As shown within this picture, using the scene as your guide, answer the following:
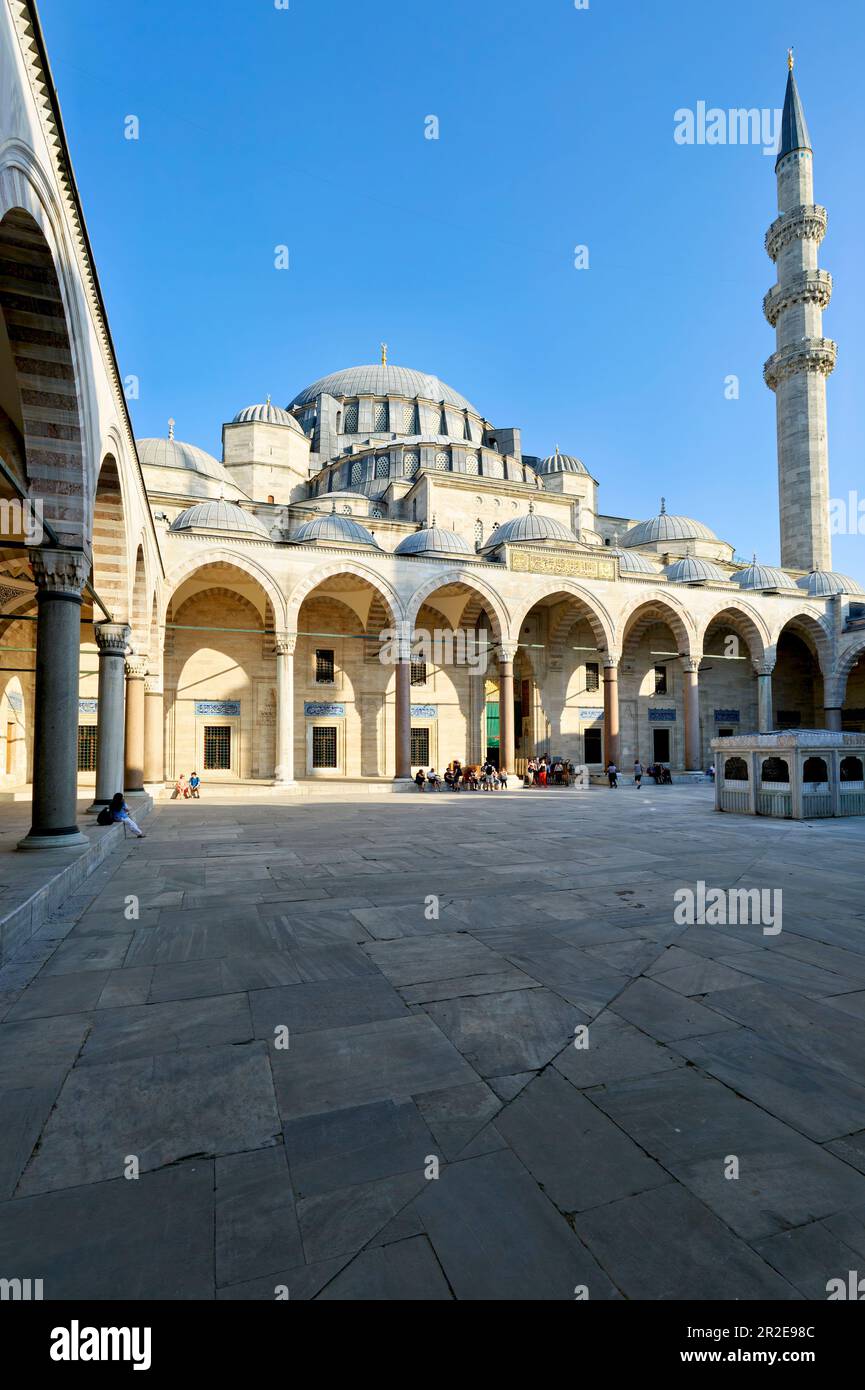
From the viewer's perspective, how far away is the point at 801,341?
90.5 feet

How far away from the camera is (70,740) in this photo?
21.9 feet

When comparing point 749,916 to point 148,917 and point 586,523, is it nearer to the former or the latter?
point 148,917

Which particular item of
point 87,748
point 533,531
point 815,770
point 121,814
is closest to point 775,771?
point 815,770

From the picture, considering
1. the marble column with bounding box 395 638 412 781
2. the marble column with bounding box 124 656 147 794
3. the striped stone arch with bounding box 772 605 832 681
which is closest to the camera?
the marble column with bounding box 124 656 147 794

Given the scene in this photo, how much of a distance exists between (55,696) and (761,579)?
26.6 m

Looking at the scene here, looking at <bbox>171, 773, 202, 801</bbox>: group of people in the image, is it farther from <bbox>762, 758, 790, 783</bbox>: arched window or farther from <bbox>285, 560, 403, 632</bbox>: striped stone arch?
<bbox>762, 758, 790, 783</bbox>: arched window

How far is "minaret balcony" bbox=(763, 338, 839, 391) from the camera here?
1081 inches

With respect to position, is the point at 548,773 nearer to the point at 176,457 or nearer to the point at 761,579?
the point at 761,579

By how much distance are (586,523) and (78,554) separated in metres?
29.1

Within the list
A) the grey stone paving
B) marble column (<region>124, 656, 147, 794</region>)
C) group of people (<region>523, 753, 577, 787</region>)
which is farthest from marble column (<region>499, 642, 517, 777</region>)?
the grey stone paving

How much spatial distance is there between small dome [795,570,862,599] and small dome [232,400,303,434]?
76.3ft

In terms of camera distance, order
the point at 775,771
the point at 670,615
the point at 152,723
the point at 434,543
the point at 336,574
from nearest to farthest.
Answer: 1. the point at 775,771
2. the point at 152,723
3. the point at 336,574
4. the point at 434,543
5. the point at 670,615

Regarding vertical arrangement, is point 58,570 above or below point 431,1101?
above

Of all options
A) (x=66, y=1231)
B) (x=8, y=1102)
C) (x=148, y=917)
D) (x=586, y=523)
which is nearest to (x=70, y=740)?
(x=148, y=917)
